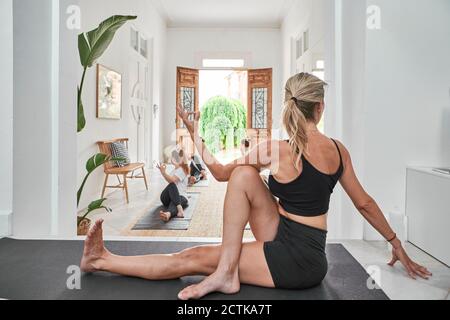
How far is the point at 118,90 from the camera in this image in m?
5.50

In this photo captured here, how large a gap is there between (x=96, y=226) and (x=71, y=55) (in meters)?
1.61

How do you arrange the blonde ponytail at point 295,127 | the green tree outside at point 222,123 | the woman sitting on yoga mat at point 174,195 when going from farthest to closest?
the green tree outside at point 222,123
the woman sitting on yoga mat at point 174,195
the blonde ponytail at point 295,127

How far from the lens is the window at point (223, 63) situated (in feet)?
30.2

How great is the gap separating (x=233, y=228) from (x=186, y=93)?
783cm

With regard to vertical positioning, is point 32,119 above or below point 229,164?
above

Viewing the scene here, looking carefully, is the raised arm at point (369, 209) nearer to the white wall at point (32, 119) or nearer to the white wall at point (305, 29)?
the white wall at point (32, 119)

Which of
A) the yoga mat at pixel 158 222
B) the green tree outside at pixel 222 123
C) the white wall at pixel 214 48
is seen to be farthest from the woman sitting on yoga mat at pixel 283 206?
the green tree outside at pixel 222 123

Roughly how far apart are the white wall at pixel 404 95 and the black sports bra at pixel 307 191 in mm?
Result: 1199

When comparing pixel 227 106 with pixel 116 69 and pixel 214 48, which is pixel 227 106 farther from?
pixel 116 69

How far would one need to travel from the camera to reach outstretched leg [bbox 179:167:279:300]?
5.15 feet

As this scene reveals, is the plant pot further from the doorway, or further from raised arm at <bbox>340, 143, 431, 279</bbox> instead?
the doorway

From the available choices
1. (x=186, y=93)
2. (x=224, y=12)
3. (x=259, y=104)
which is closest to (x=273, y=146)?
(x=224, y=12)

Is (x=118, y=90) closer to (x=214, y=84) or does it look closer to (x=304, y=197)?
(x=304, y=197)

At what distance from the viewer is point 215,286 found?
1.58 meters
